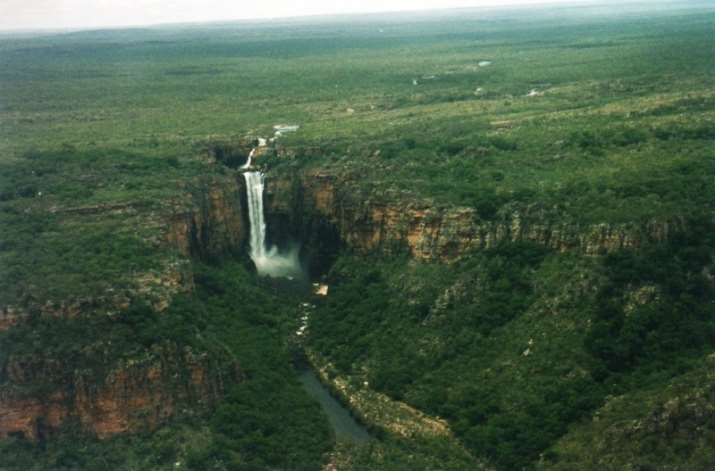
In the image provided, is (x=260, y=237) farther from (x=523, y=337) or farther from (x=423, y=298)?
(x=523, y=337)

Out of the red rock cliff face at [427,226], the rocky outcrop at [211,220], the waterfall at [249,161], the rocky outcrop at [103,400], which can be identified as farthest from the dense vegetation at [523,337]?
the waterfall at [249,161]

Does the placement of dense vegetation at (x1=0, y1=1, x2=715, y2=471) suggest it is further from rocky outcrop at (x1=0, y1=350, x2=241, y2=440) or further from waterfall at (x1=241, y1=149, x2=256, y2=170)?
waterfall at (x1=241, y1=149, x2=256, y2=170)

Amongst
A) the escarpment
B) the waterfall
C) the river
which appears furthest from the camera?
the waterfall

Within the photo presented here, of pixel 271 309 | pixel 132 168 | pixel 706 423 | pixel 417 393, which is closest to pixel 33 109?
pixel 132 168

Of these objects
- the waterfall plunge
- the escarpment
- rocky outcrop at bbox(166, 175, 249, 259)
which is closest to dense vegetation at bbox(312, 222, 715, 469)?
the escarpment

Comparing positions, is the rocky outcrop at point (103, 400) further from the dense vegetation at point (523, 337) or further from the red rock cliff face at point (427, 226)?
the red rock cliff face at point (427, 226)

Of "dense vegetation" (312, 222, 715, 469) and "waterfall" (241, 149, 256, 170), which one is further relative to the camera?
"waterfall" (241, 149, 256, 170)
